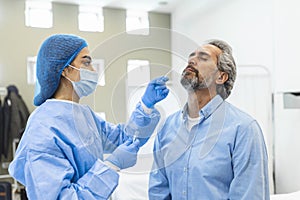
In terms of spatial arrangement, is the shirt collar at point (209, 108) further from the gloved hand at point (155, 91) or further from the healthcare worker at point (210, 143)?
the gloved hand at point (155, 91)

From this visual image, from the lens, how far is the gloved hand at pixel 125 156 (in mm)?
1174

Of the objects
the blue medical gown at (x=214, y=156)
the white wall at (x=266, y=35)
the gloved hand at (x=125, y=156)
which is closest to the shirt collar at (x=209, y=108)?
the blue medical gown at (x=214, y=156)

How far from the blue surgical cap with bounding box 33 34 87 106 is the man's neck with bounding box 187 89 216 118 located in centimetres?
47

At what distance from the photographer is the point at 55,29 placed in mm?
4418

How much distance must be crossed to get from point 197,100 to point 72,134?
518 mm

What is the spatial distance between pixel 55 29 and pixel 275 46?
9.04ft

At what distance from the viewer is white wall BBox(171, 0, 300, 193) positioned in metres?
2.76

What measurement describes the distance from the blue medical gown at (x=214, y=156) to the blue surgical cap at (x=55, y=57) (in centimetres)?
44

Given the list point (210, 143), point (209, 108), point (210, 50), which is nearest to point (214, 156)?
point (210, 143)

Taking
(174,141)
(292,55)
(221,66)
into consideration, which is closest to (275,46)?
(292,55)

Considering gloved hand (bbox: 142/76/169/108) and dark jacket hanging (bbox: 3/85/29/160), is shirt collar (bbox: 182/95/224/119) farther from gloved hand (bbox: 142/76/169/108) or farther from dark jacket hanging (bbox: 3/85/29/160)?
dark jacket hanging (bbox: 3/85/29/160)

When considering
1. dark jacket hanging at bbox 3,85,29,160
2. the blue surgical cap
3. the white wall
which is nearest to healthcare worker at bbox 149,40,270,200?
the blue surgical cap

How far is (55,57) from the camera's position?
1.25 metres

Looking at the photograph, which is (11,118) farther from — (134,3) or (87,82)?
(87,82)
